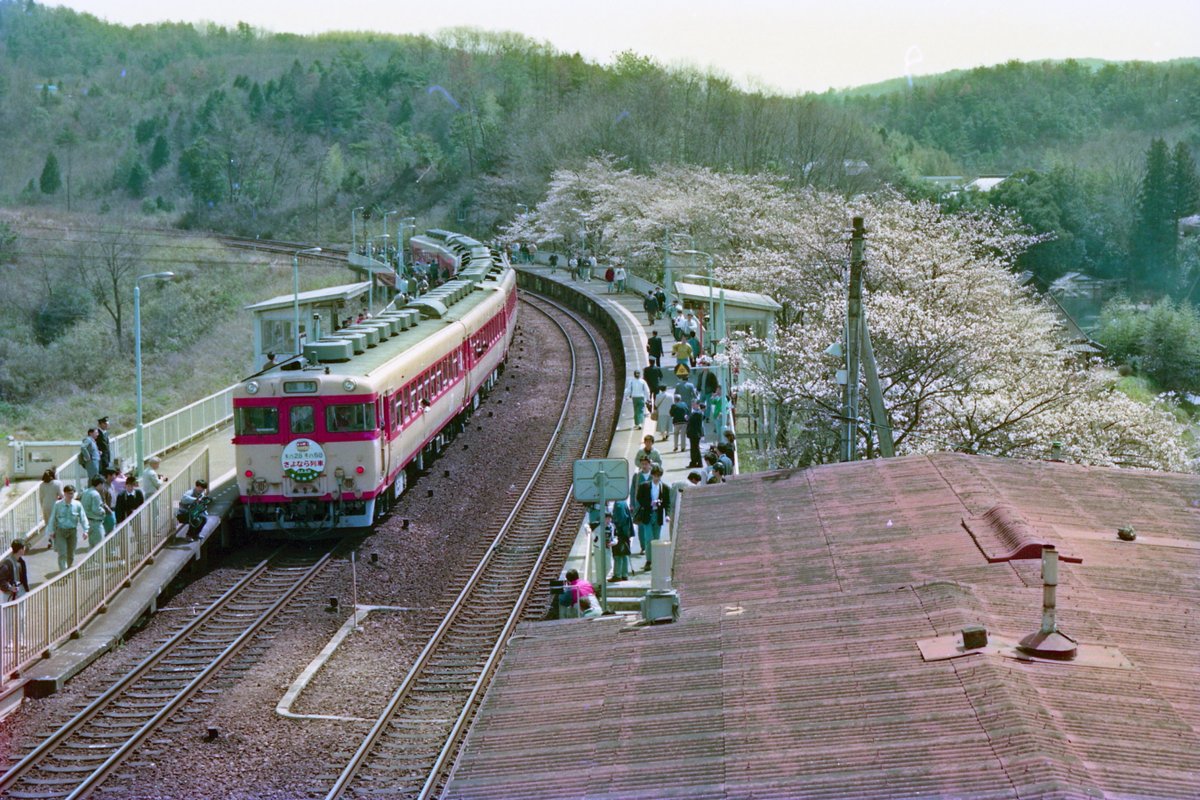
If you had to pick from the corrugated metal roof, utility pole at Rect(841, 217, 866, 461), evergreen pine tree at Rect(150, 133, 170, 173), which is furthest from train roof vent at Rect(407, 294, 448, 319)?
evergreen pine tree at Rect(150, 133, 170, 173)

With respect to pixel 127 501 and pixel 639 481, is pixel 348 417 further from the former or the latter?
pixel 639 481

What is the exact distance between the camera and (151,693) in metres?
13.1

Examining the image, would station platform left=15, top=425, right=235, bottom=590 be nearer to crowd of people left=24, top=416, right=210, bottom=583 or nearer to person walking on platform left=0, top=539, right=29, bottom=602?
crowd of people left=24, top=416, right=210, bottom=583

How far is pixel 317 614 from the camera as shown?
15.9 m

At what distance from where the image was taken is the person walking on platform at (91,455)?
19.3m

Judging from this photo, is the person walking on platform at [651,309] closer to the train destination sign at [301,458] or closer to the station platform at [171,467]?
the station platform at [171,467]

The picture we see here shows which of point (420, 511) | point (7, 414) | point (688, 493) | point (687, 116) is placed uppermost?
point (687, 116)

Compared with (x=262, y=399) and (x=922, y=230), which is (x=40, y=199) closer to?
(x=922, y=230)

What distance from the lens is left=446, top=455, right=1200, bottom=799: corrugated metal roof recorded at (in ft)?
19.8

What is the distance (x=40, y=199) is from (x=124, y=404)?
73.1 m

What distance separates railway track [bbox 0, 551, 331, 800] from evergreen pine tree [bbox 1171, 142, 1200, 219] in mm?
68224

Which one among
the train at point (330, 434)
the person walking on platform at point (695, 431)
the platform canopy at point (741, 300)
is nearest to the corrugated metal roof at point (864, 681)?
the train at point (330, 434)

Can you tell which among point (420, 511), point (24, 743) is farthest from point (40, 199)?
point (24, 743)

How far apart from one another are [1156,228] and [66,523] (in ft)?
232
